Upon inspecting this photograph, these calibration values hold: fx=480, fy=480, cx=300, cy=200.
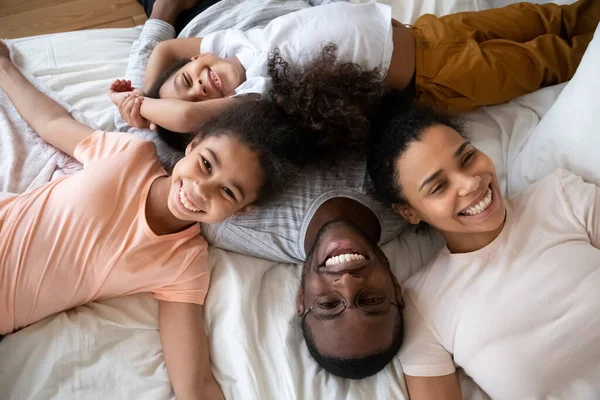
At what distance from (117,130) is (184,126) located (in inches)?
10.9

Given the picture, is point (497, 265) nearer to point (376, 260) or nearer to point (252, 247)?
point (376, 260)

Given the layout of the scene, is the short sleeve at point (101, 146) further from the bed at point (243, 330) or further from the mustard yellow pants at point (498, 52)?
the mustard yellow pants at point (498, 52)

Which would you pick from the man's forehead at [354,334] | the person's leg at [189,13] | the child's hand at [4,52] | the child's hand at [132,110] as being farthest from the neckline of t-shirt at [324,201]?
the child's hand at [4,52]

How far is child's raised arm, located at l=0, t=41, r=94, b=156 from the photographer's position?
1.16 metres

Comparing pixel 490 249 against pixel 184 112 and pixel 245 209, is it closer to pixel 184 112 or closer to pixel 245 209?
pixel 245 209

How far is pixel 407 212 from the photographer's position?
104 cm

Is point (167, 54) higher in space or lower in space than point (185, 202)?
higher

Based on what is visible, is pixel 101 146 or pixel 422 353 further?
pixel 101 146

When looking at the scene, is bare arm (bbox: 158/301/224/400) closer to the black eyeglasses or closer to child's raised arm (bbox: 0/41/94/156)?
the black eyeglasses

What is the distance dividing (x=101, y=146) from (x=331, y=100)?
1.79 ft

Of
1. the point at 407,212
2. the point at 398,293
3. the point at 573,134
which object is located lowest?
the point at 398,293

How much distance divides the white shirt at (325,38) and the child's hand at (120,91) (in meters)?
0.29

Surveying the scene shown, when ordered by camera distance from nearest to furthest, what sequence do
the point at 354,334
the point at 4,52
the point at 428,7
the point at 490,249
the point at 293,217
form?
the point at 354,334 → the point at 490,249 → the point at 293,217 → the point at 4,52 → the point at 428,7

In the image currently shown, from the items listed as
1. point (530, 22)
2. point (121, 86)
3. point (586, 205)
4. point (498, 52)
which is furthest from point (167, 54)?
point (586, 205)
